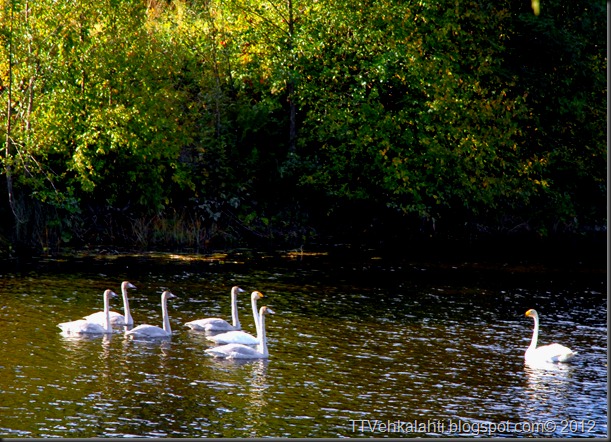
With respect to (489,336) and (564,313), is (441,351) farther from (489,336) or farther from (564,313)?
(564,313)

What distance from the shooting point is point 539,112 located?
4634 cm

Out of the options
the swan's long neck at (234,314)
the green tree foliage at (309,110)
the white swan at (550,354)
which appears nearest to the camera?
the white swan at (550,354)

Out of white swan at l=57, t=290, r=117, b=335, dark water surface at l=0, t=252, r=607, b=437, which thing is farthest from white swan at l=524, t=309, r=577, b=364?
white swan at l=57, t=290, r=117, b=335

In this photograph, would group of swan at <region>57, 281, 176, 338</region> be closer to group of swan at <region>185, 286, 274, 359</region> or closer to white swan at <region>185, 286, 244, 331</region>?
white swan at <region>185, 286, 244, 331</region>

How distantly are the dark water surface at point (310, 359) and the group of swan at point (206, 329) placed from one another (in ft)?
1.02

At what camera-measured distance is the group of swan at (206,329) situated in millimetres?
21828

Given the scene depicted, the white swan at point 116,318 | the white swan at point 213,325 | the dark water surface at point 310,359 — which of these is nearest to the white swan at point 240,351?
the dark water surface at point 310,359

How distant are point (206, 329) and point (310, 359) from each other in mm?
3442

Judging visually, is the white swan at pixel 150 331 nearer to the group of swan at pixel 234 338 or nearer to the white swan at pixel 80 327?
the white swan at pixel 80 327

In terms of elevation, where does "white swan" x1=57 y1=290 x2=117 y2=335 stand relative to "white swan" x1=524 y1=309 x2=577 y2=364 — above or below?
above

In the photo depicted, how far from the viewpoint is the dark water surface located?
17281mm

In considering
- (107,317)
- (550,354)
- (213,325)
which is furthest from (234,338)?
(550,354)

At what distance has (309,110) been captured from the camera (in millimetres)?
43438

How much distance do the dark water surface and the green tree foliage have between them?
572 centimetres
